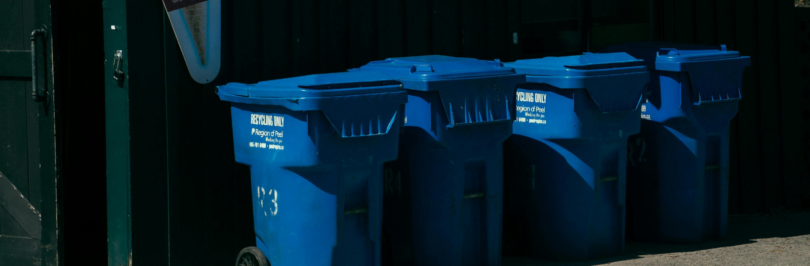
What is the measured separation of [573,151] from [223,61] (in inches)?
87.6

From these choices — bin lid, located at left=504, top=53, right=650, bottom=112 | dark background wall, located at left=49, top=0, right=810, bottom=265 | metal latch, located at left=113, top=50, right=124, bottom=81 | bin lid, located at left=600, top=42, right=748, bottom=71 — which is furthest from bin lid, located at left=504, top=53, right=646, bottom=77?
metal latch, located at left=113, top=50, right=124, bottom=81

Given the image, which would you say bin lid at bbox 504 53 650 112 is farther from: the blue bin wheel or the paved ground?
the blue bin wheel

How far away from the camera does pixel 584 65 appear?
20.4 feet

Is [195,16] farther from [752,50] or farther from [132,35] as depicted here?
[752,50]

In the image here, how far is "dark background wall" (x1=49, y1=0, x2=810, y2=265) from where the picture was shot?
5625mm

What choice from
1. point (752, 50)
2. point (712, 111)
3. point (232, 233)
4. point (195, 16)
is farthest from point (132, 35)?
point (752, 50)

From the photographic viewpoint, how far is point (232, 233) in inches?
240

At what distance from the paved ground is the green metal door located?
2843 millimetres

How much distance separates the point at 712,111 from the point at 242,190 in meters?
3.23

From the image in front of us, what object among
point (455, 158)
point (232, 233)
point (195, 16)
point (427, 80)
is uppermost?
point (195, 16)

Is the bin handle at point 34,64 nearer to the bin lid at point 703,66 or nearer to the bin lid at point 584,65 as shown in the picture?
the bin lid at point 584,65

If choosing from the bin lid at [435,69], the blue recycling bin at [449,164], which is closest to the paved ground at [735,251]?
the blue recycling bin at [449,164]

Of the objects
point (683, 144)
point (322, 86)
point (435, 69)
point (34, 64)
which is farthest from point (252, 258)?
point (683, 144)

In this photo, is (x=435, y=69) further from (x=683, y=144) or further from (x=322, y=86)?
(x=683, y=144)
